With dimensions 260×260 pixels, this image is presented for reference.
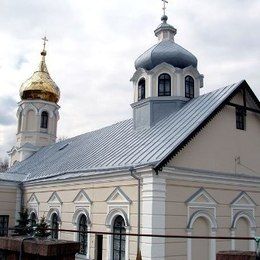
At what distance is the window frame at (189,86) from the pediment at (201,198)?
18.8ft

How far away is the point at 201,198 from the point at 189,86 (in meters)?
6.45

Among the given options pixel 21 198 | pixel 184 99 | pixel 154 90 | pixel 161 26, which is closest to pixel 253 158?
pixel 184 99

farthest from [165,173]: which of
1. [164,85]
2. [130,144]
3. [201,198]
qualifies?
[164,85]

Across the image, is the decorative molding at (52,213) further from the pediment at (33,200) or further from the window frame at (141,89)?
the window frame at (141,89)

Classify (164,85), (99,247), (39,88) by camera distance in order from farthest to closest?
(39,88)
(164,85)
(99,247)

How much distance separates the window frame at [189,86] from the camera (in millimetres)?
17781

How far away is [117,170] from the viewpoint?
538 inches

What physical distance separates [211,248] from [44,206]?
889 centimetres

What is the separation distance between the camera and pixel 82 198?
15.7m

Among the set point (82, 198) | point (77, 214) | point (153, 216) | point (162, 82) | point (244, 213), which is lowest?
point (153, 216)

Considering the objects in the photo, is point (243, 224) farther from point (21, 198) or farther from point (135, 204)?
point (21, 198)

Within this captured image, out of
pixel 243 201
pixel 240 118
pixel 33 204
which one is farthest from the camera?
pixel 33 204

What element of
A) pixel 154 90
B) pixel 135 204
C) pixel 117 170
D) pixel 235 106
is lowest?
pixel 135 204

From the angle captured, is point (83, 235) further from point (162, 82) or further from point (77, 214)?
point (162, 82)
